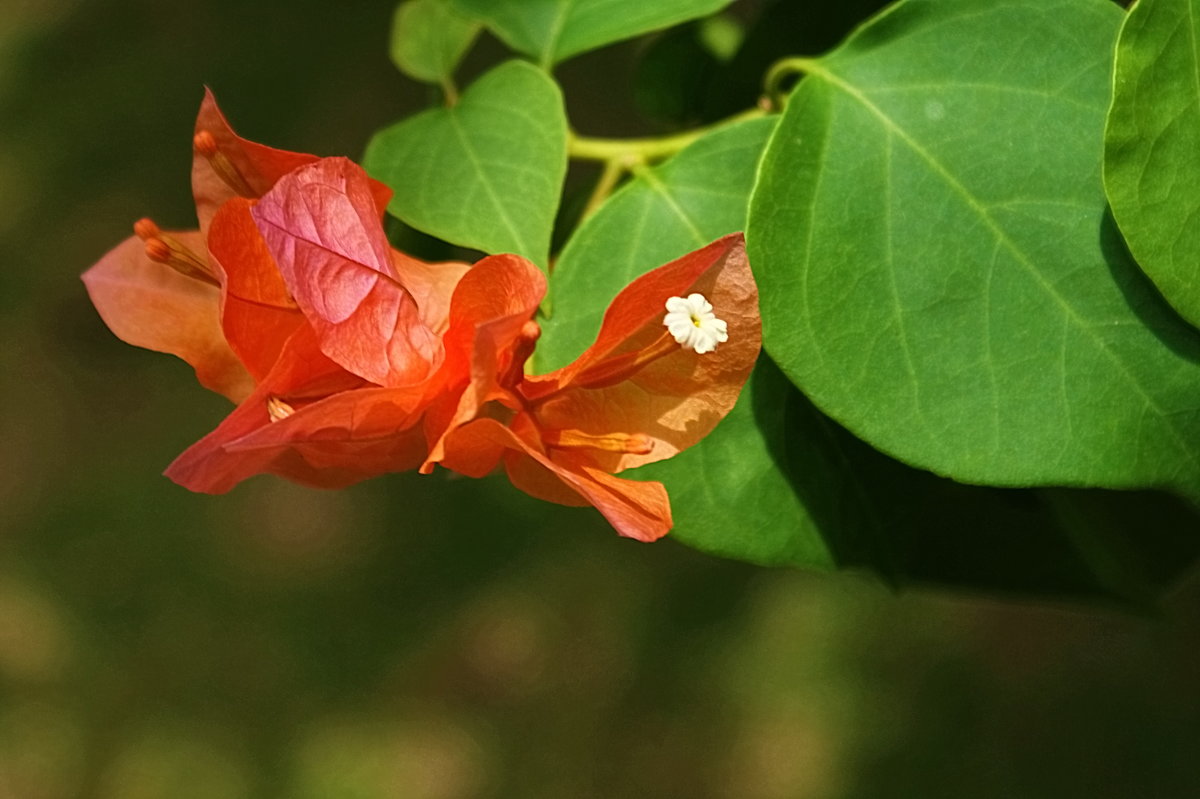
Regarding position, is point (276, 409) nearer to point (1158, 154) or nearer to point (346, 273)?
point (346, 273)

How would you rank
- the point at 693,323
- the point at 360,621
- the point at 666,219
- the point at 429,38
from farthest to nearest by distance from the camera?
the point at 360,621 → the point at 429,38 → the point at 666,219 → the point at 693,323

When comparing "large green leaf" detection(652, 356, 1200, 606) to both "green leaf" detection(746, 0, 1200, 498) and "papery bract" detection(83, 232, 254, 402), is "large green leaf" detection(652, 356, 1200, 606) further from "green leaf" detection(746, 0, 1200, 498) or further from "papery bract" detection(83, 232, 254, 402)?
"papery bract" detection(83, 232, 254, 402)

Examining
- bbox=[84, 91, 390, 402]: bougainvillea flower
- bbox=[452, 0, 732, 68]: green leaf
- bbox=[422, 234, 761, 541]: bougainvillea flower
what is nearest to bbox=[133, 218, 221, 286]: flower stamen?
bbox=[84, 91, 390, 402]: bougainvillea flower

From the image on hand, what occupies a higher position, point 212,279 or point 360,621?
point 212,279

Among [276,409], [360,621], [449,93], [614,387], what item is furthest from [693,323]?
[360,621]

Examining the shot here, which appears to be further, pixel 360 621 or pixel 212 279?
pixel 360 621

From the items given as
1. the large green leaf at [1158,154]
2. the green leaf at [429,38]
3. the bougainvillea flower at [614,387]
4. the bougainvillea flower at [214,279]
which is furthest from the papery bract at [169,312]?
the large green leaf at [1158,154]

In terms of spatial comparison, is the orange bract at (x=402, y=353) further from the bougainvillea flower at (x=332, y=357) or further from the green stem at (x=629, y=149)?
the green stem at (x=629, y=149)
